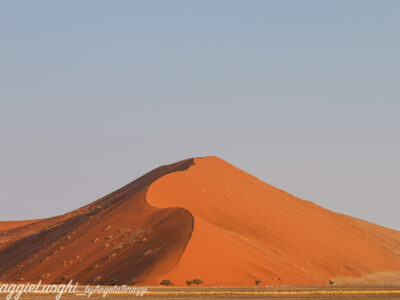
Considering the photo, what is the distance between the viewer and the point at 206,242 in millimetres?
62562

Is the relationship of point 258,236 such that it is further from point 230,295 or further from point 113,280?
point 230,295

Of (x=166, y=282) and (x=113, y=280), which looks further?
(x=113, y=280)

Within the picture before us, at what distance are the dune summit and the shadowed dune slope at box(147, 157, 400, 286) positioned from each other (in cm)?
16

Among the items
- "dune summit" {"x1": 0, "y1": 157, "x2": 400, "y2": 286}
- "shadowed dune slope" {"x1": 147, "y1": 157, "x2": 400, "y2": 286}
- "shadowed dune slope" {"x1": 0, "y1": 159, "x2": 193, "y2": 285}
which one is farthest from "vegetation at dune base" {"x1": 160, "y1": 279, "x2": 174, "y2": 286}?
A: "shadowed dune slope" {"x1": 0, "y1": 159, "x2": 193, "y2": 285}

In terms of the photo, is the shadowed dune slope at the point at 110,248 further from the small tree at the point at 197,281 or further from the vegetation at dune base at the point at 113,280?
the small tree at the point at 197,281

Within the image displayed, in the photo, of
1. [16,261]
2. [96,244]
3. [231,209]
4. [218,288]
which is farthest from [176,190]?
[218,288]

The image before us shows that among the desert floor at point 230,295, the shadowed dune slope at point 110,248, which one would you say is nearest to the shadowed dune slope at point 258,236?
the shadowed dune slope at point 110,248

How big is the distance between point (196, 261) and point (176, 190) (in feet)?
74.2

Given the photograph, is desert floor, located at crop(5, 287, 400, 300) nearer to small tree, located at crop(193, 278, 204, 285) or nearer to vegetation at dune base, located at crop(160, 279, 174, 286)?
vegetation at dune base, located at crop(160, 279, 174, 286)

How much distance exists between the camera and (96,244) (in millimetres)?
70750

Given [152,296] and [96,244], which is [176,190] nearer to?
[96,244]

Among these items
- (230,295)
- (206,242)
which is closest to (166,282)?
(206,242)

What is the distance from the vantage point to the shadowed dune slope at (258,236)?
60031 millimetres

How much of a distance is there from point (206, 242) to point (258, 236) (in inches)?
623
